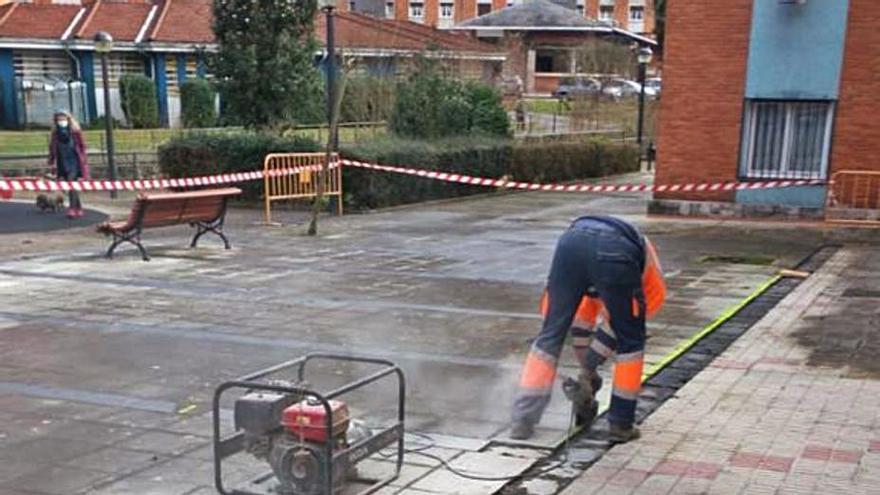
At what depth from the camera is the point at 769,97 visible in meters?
16.3

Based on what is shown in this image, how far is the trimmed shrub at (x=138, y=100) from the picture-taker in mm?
35250

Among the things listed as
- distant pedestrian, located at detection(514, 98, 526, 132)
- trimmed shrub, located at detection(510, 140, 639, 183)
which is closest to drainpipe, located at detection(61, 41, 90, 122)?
distant pedestrian, located at detection(514, 98, 526, 132)

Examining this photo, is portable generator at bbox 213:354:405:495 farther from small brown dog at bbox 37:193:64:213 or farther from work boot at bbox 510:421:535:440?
small brown dog at bbox 37:193:64:213

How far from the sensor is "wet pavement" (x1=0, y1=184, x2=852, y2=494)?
17.1 ft

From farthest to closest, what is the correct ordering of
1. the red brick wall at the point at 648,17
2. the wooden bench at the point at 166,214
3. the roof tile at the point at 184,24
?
the red brick wall at the point at 648,17, the roof tile at the point at 184,24, the wooden bench at the point at 166,214

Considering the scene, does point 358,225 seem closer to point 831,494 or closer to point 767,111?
point 767,111

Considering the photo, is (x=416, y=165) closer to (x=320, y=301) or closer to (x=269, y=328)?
(x=320, y=301)

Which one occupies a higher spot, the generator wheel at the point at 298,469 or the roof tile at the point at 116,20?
the roof tile at the point at 116,20

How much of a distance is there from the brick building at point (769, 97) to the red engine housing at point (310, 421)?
13570mm

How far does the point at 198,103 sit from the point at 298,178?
18.9 m

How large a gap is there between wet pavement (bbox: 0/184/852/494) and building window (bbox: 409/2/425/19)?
6633 centimetres

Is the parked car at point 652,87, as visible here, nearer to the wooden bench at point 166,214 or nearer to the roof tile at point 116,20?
the roof tile at point 116,20

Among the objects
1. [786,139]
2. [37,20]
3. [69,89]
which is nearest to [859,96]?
[786,139]

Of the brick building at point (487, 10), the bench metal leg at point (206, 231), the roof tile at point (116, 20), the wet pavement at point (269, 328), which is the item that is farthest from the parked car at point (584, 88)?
the brick building at point (487, 10)
